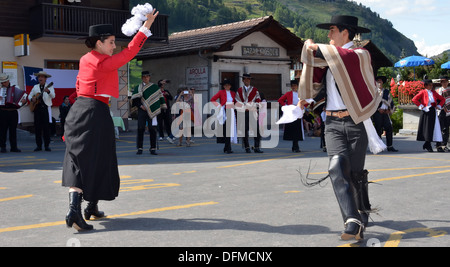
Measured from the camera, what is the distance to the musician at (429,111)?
618 inches

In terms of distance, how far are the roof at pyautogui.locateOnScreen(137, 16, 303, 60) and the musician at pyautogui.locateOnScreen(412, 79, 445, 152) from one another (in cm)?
1149

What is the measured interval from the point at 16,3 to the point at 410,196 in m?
19.3

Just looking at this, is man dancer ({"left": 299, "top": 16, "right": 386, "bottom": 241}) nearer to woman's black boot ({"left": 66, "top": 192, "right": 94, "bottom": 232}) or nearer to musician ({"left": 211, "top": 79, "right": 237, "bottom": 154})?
woman's black boot ({"left": 66, "top": 192, "right": 94, "bottom": 232})

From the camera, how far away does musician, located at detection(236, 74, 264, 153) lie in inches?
624

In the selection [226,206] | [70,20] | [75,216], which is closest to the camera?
[75,216]

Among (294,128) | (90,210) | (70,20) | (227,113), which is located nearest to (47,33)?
(70,20)

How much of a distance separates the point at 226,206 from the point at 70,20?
18.0 m

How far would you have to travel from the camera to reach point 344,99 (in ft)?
19.0

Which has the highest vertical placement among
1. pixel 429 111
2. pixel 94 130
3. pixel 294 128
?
pixel 94 130

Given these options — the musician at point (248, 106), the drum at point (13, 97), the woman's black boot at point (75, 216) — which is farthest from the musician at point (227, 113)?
the woman's black boot at point (75, 216)

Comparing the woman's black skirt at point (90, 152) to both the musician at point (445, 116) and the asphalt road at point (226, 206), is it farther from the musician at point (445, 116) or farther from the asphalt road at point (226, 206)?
the musician at point (445, 116)

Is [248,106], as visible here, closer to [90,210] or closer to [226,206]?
[226,206]

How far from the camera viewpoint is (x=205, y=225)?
6.34 metres

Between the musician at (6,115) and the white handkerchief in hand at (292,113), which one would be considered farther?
the musician at (6,115)
